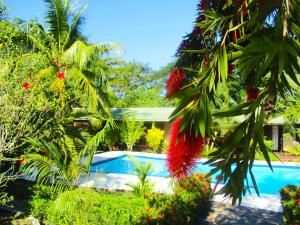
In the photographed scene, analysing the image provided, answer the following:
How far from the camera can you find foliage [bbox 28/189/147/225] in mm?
5449

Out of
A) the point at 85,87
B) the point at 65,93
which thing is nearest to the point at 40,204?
the point at 65,93

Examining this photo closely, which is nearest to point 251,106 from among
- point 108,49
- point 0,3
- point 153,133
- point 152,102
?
point 0,3

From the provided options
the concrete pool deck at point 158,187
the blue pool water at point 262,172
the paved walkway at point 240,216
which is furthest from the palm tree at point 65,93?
the blue pool water at point 262,172

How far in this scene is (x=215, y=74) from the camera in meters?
1.29

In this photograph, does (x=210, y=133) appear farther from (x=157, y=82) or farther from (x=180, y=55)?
(x=157, y=82)

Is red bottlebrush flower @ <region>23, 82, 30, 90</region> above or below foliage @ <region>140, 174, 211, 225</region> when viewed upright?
above

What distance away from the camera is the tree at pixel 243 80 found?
41.7 inches

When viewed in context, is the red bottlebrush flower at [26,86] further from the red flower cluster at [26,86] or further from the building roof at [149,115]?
the building roof at [149,115]

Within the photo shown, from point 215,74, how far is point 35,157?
17.1ft

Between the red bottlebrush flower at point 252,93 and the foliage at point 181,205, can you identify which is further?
the foliage at point 181,205

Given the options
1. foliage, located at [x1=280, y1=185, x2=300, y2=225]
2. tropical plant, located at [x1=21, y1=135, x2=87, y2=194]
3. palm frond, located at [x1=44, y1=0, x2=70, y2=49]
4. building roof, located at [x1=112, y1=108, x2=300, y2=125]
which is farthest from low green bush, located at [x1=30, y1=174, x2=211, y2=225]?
building roof, located at [x1=112, y1=108, x2=300, y2=125]

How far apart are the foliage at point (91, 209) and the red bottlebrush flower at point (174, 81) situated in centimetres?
433

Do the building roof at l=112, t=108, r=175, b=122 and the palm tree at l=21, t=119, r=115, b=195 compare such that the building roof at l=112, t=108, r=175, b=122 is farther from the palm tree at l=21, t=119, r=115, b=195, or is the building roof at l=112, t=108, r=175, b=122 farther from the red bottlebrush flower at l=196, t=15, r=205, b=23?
the red bottlebrush flower at l=196, t=15, r=205, b=23

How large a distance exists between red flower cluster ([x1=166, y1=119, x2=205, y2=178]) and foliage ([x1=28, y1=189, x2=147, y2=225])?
442 centimetres
